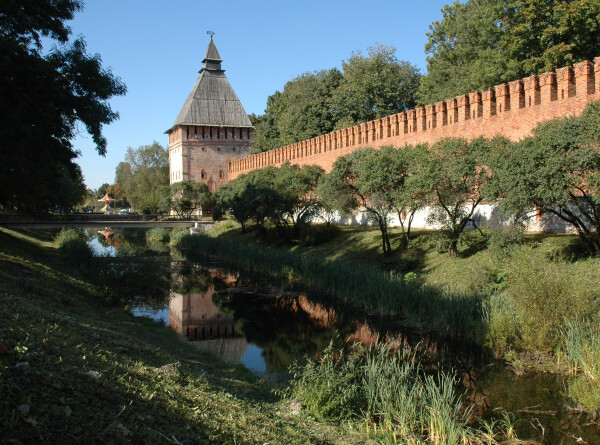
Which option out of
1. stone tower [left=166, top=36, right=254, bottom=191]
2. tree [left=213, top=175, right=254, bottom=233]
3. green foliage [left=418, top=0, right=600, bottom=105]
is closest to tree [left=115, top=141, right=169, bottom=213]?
stone tower [left=166, top=36, right=254, bottom=191]

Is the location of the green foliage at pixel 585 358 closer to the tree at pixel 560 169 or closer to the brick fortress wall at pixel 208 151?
the tree at pixel 560 169

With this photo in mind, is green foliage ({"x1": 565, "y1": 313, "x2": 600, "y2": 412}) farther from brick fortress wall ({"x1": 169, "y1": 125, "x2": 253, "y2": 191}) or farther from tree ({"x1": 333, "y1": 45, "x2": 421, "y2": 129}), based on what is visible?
brick fortress wall ({"x1": 169, "y1": 125, "x2": 253, "y2": 191})

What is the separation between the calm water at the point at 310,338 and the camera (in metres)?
5.88

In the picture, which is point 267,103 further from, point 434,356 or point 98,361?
point 98,361

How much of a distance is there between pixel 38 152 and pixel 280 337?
6.30 m

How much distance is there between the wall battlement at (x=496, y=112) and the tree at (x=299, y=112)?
33.5ft

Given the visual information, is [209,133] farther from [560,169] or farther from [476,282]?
[560,169]

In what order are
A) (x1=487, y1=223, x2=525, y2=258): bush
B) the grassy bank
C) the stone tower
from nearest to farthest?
the grassy bank < (x1=487, y1=223, x2=525, y2=258): bush < the stone tower

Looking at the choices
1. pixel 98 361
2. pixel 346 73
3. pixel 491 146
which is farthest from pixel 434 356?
pixel 346 73

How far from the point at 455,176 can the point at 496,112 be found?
4.18m

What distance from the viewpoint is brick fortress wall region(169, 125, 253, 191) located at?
38938 millimetres

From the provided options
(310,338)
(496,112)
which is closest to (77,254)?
(310,338)

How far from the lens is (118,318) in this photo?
Result: 30.0ft

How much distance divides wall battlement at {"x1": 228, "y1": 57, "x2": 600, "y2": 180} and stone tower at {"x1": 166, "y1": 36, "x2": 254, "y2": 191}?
18.1 m
